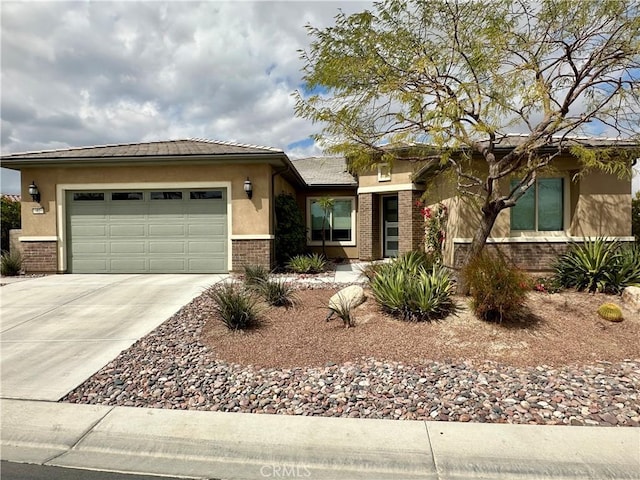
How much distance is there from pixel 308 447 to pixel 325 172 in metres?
15.5

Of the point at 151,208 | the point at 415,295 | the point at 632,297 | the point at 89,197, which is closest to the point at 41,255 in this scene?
the point at 89,197

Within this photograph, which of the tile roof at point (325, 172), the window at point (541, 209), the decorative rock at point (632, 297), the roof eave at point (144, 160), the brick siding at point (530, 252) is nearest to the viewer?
the decorative rock at point (632, 297)

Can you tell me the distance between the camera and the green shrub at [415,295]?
6035 mm

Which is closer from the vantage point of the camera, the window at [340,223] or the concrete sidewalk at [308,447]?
the concrete sidewalk at [308,447]

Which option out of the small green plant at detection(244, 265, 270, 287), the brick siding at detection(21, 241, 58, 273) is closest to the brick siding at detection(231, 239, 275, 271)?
the small green plant at detection(244, 265, 270, 287)

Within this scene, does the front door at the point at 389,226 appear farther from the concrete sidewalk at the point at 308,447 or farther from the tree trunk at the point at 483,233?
the concrete sidewalk at the point at 308,447

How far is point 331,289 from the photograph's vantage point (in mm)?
8500

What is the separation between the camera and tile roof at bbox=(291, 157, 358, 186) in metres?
15.4

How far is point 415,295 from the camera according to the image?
20.0ft

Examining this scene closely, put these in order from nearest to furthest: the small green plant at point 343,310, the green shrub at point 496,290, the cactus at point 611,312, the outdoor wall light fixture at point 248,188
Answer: the green shrub at point 496,290, the small green plant at point 343,310, the cactus at point 611,312, the outdoor wall light fixture at point 248,188

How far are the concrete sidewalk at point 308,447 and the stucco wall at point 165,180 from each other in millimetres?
7614

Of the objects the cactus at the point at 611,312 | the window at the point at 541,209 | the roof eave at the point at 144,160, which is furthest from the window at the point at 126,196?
the cactus at the point at 611,312

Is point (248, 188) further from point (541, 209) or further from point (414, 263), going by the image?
point (541, 209)

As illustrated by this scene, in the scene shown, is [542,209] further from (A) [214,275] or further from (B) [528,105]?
(A) [214,275]
